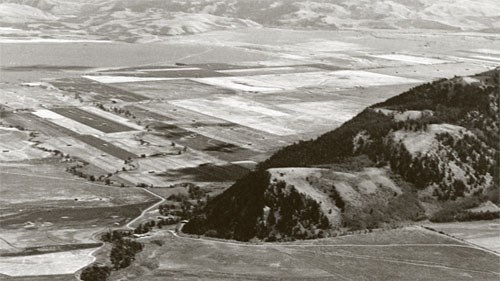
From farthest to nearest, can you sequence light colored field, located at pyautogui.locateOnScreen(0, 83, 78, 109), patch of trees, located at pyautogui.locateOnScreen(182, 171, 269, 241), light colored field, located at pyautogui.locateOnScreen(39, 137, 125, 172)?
light colored field, located at pyautogui.locateOnScreen(0, 83, 78, 109) < light colored field, located at pyautogui.locateOnScreen(39, 137, 125, 172) < patch of trees, located at pyautogui.locateOnScreen(182, 171, 269, 241)

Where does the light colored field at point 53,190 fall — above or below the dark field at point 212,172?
below

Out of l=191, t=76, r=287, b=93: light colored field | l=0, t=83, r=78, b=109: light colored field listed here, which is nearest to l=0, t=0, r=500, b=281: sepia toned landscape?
l=0, t=83, r=78, b=109: light colored field

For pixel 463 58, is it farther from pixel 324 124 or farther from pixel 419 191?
pixel 419 191

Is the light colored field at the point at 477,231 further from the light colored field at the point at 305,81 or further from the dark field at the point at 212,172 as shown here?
the light colored field at the point at 305,81

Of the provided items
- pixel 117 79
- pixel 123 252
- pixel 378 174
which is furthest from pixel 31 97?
pixel 123 252

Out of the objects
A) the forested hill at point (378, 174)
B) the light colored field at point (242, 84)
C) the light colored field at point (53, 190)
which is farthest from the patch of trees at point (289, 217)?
the light colored field at point (242, 84)

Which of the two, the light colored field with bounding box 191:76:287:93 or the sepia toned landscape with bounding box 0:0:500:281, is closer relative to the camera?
the sepia toned landscape with bounding box 0:0:500:281

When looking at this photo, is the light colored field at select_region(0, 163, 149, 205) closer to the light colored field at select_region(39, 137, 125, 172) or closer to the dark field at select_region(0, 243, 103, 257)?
the light colored field at select_region(39, 137, 125, 172)
